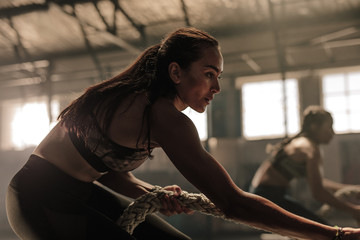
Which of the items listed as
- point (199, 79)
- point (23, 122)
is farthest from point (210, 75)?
point (23, 122)

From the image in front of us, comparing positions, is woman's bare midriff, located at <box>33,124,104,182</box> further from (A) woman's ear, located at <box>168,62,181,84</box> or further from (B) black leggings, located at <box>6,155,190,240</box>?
(A) woman's ear, located at <box>168,62,181,84</box>

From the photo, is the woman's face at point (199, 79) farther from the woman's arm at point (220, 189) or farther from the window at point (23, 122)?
the window at point (23, 122)

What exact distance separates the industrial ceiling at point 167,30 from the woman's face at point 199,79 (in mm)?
3836

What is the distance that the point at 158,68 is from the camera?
3.32ft

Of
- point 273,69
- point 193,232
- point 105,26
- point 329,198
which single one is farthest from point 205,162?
point 273,69

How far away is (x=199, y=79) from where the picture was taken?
987 mm

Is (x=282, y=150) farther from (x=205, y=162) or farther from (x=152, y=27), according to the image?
(x=152, y=27)

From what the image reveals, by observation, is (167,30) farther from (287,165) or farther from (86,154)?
(86,154)

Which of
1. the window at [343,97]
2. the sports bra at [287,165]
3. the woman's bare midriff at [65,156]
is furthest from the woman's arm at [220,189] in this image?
the window at [343,97]

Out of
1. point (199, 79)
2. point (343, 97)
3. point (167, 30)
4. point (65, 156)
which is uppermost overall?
point (167, 30)

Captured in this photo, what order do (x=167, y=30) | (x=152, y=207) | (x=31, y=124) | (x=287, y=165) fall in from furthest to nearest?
(x=31, y=124) < (x=167, y=30) < (x=287, y=165) < (x=152, y=207)

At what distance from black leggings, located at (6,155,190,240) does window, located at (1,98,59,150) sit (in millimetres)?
5572

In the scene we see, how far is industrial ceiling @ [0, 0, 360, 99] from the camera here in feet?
16.9

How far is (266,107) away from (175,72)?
233 inches
